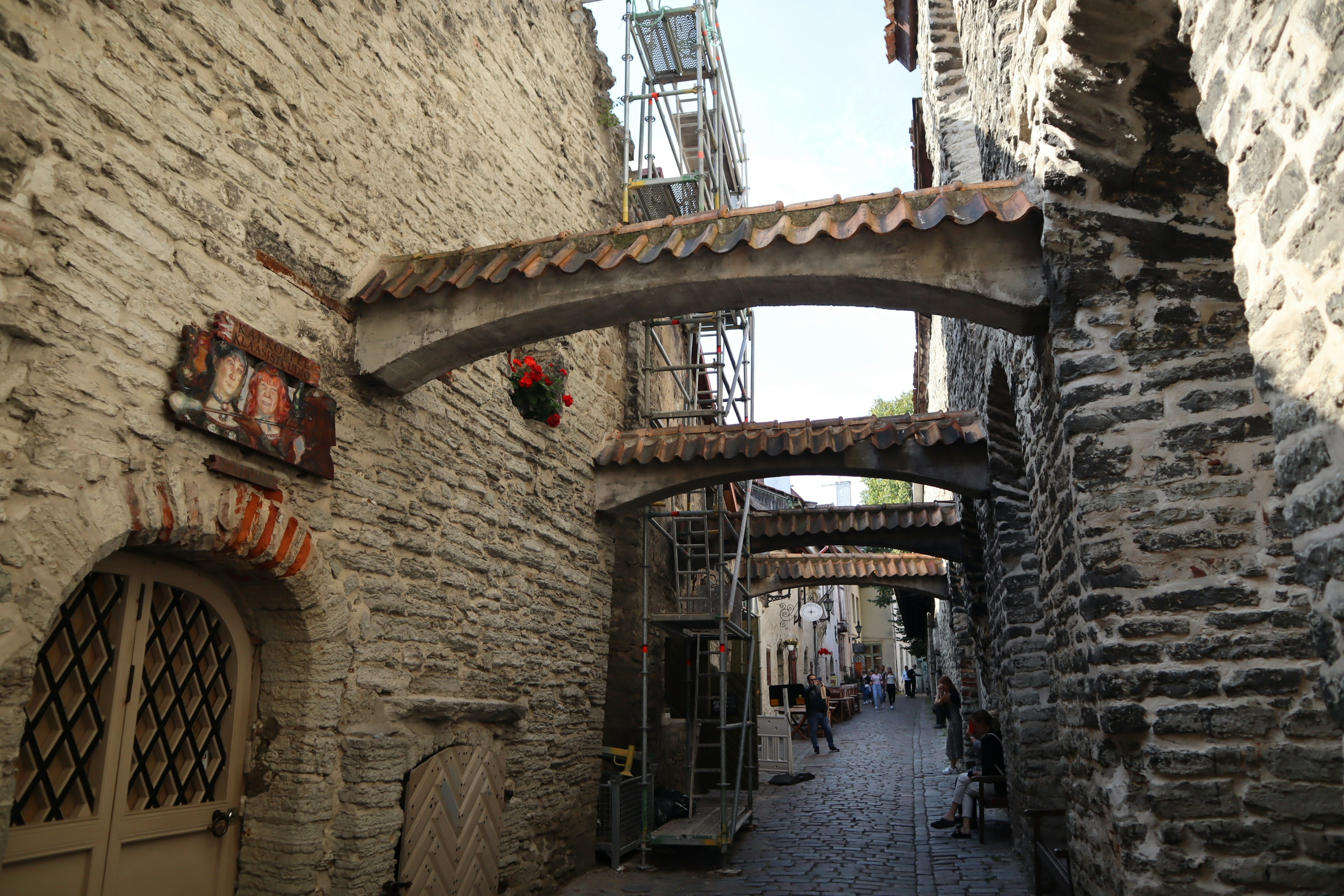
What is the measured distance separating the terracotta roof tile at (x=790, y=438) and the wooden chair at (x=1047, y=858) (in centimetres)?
262

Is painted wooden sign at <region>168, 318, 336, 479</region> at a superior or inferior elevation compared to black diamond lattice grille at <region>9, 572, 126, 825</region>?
superior

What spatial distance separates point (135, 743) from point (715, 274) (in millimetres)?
3141

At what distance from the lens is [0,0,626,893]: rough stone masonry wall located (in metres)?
2.82

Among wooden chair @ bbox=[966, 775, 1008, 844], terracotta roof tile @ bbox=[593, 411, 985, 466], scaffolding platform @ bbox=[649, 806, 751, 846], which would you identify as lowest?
scaffolding platform @ bbox=[649, 806, 751, 846]

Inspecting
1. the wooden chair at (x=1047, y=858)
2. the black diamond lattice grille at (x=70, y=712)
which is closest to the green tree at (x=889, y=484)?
the wooden chair at (x=1047, y=858)

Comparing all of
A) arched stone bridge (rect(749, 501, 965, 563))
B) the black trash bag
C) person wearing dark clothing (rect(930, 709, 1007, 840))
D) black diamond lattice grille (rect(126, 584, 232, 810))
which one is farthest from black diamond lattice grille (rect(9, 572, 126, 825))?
arched stone bridge (rect(749, 501, 965, 563))

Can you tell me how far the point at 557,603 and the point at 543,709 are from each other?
0.77 m

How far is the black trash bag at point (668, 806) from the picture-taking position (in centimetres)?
780

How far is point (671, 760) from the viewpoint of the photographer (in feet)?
29.2

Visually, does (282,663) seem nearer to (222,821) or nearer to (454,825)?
(222,821)

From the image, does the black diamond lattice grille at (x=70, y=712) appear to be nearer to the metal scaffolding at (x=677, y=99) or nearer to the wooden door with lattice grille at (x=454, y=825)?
the wooden door with lattice grille at (x=454, y=825)

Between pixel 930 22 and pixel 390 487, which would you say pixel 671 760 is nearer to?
pixel 390 487

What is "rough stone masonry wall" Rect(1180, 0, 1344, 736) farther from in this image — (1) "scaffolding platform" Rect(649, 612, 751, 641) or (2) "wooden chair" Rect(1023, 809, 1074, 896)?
(1) "scaffolding platform" Rect(649, 612, 751, 641)

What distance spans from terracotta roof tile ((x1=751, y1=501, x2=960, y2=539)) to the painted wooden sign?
20.7 ft
